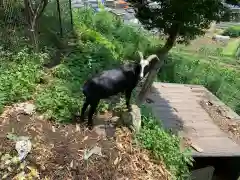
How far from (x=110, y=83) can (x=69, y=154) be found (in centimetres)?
132

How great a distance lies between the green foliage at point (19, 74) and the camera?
614cm

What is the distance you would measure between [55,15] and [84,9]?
3.47 meters

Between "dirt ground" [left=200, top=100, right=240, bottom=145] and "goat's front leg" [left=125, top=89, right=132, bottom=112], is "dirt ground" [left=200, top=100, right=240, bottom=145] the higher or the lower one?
the lower one

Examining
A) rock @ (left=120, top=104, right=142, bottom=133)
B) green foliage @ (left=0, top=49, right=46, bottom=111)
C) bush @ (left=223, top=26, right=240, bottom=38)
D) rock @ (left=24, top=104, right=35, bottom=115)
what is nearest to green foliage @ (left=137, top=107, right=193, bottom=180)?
rock @ (left=120, top=104, right=142, bottom=133)

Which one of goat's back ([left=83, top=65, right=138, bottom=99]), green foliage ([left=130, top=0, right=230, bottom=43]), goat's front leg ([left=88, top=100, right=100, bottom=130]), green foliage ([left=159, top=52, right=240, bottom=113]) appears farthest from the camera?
green foliage ([left=159, top=52, right=240, bottom=113])

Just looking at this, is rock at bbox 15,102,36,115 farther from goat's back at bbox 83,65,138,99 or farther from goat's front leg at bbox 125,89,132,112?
goat's front leg at bbox 125,89,132,112

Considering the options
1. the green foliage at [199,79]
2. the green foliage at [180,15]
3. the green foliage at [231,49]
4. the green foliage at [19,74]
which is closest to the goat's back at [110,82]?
the green foliage at [19,74]

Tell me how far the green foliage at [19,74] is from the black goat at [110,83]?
140 centimetres

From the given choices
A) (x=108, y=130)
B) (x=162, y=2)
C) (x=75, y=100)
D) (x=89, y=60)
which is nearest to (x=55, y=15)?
(x=89, y=60)

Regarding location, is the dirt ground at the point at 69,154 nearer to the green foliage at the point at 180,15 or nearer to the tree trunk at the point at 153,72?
the tree trunk at the point at 153,72

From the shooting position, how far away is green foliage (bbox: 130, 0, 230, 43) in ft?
23.4

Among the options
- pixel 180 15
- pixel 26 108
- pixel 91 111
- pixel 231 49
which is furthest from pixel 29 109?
pixel 231 49

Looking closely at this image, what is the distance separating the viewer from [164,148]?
19.4 feet

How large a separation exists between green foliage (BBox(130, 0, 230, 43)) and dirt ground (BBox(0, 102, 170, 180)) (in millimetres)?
2958
